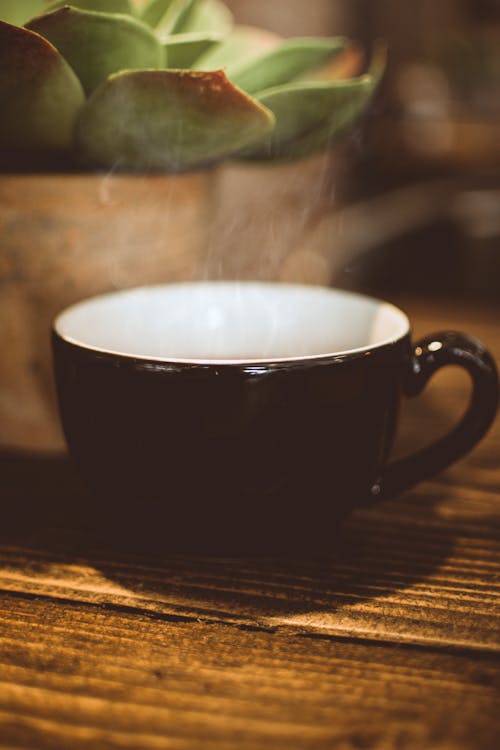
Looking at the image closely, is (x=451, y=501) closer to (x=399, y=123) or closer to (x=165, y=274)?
(x=165, y=274)

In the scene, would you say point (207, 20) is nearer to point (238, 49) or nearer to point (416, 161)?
point (238, 49)

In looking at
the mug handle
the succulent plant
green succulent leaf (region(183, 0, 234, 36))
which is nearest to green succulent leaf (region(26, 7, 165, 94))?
the succulent plant

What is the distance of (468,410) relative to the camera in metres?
0.42

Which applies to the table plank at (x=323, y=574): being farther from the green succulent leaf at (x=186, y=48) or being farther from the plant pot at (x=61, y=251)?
the green succulent leaf at (x=186, y=48)

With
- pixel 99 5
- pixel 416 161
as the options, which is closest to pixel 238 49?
pixel 99 5

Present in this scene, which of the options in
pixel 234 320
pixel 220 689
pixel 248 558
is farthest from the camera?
pixel 234 320

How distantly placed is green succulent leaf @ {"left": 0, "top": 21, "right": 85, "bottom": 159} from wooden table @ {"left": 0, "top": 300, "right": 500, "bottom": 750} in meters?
0.23

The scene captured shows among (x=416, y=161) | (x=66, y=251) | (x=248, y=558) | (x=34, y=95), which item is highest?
(x=34, y=95)

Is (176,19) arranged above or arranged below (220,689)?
above

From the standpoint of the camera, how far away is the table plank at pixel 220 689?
0.89 feet

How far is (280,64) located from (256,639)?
354 mm

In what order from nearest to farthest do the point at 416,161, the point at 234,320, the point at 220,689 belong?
the point at 220,689, the point at 234,320, the point at 416,161

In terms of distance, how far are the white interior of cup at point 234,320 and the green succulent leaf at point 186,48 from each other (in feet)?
0.46

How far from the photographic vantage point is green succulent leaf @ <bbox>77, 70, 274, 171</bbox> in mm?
400
